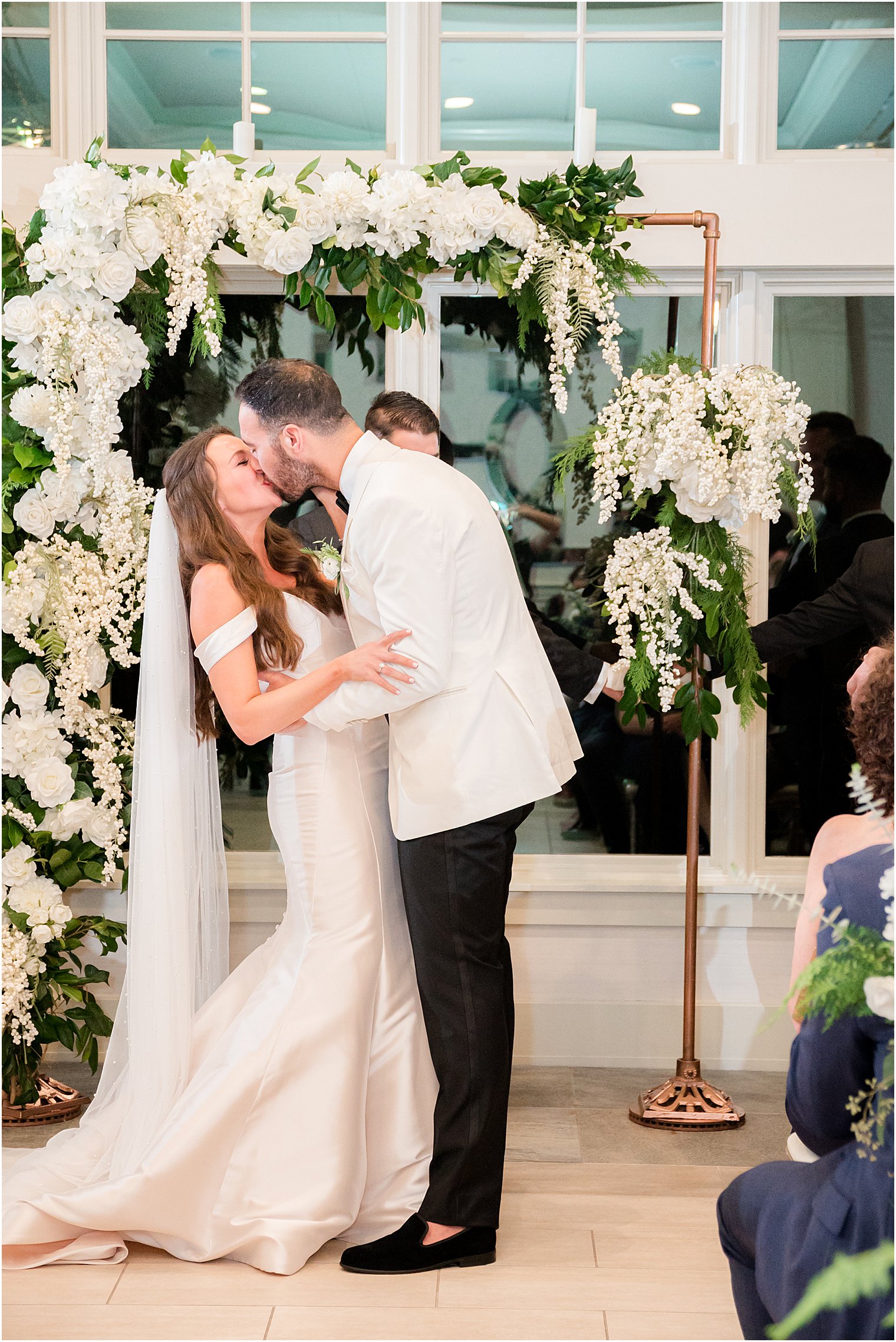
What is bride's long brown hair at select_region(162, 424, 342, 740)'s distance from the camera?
9.46 feet

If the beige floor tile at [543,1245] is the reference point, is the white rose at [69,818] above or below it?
above

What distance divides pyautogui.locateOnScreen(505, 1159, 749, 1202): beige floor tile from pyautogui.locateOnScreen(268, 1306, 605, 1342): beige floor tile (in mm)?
565

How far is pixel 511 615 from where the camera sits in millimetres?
2648

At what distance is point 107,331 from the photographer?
10.3ft

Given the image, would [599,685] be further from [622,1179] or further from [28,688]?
[28,688]

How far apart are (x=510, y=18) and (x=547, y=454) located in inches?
55.1

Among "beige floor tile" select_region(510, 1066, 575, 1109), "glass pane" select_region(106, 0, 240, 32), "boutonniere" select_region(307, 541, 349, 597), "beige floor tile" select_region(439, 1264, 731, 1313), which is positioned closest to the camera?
"beige floor tile" select_region(439, 1264, 731, 1313)

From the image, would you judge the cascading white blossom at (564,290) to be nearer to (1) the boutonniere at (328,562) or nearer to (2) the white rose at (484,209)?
(2) the white rose at (484,209)

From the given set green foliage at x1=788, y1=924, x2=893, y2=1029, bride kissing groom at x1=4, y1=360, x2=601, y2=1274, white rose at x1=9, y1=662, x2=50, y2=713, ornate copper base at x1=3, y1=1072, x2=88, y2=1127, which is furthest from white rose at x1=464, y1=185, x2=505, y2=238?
ornate copper base at x1=3, y1=1072, x2=88, y2=1127

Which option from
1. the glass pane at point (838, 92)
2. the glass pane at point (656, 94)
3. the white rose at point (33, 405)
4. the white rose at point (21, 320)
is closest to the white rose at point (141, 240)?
the white rose at point (21, 320)

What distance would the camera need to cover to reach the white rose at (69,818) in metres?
3.29

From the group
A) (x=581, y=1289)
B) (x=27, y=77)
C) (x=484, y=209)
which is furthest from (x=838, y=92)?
(x=581, y=1289)

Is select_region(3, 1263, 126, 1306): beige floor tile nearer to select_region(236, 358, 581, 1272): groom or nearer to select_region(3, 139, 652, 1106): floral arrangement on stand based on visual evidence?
select_region(236, 358, 581, 1272): groom

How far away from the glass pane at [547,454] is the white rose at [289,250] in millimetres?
947
